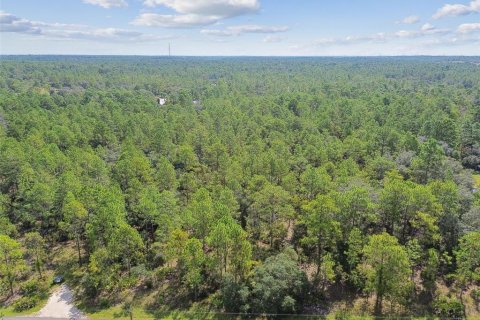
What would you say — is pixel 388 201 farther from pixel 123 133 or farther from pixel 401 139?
pixel 123 133

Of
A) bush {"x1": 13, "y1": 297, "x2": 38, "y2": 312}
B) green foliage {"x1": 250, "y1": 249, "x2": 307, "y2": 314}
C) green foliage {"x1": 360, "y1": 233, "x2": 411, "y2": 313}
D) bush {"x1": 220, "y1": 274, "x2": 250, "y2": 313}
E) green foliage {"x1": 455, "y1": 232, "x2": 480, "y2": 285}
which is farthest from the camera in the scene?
bush {"x1": 13, "y1": 297, "x2": 38, "y2": 312}

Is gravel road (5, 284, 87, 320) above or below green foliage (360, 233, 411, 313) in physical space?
below

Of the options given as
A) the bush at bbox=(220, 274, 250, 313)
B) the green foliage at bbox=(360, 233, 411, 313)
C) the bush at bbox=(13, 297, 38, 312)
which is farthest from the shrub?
the green foliage at bbox=(360, 233, 411, 313)

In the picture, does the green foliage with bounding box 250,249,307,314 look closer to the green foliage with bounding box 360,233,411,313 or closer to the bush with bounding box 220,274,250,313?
the bush with bounding box 220,274,250,313

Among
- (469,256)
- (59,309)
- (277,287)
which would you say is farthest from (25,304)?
(469,256)

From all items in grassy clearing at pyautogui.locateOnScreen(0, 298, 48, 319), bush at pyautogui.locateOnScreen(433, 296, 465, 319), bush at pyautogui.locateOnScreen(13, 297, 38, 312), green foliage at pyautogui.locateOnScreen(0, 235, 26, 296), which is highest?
green foliage at pyautogui.locateOnScreen(0, 235, 26, 296)

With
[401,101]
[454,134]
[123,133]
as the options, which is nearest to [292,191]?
[454,134]

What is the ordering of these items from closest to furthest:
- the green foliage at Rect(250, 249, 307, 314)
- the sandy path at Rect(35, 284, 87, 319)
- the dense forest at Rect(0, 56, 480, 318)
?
the green foliage at Rect(250, 249, 307, 314) → the dense forest at Rect(0, 56, 480, 318) → the sandy path at Rect(35, 284, 87, 319)
